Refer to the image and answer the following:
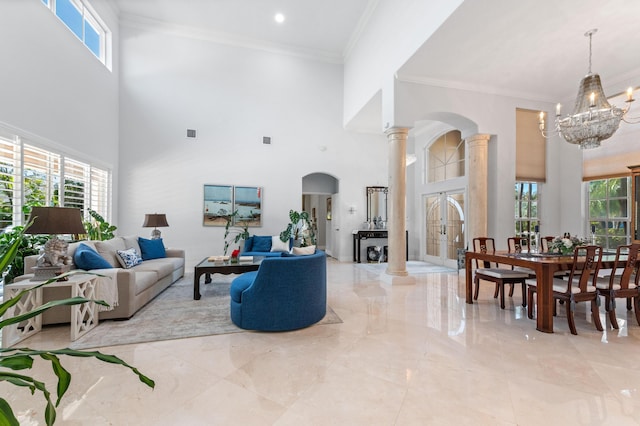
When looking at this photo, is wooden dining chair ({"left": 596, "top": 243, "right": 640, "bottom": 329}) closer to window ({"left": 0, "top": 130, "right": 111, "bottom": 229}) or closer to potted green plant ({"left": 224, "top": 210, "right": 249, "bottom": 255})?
potted green plant ({"left": 224, "top": 210, "right": 249, "bottom": 255})

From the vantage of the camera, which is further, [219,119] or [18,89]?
[219,119]

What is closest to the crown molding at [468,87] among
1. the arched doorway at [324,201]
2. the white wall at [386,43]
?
the white wall at [386,43]

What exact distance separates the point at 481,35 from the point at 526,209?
4133 millimetres

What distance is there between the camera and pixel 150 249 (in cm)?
548

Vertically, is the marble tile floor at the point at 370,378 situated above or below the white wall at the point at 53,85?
below

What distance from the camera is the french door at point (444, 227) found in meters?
7.34

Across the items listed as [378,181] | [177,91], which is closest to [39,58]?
[177,91]

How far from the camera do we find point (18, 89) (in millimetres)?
3727

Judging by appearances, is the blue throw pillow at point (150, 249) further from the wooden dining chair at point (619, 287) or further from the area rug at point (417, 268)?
the wooden dining chair at point (619, 287)

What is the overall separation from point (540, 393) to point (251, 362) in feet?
7.31

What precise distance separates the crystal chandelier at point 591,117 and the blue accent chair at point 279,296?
3846 mm

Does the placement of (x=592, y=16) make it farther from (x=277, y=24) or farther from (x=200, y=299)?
(x=200, y=299)

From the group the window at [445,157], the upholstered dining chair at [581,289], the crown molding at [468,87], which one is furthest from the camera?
the window at [445,157]

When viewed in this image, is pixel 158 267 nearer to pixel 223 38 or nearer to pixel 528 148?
pixel 223 38
